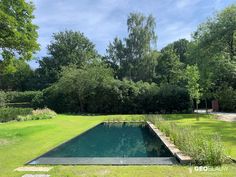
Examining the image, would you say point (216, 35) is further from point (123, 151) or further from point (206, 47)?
point (123, 151)

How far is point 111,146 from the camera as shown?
10609 millimetres

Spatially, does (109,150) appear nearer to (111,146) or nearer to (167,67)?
(111,146)

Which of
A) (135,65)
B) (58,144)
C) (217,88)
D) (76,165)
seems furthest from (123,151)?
(135,65)

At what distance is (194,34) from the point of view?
26.2 m

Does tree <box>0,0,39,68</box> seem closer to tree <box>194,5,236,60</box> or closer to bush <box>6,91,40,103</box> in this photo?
tree <box>194,5,236,60</box>

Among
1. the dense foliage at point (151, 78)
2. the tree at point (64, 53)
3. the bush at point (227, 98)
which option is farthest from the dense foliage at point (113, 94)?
the tree at point (64, 53)

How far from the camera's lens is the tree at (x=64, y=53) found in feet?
141

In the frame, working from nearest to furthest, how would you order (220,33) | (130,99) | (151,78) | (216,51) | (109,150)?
(109,150) < (220,33) < (216,51) < (130,99) < (151,78)

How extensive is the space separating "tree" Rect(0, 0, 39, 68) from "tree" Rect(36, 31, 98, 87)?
1270 inches

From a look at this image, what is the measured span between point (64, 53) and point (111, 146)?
35693 mm

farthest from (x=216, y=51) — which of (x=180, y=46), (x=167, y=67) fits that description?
(x=180, y=46)

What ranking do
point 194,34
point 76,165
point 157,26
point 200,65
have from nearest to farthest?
point 76,165
point 200,65
point 194,34
point 157,26

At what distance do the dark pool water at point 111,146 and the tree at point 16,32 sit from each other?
3.78 metres

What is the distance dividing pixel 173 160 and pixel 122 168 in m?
1.46
